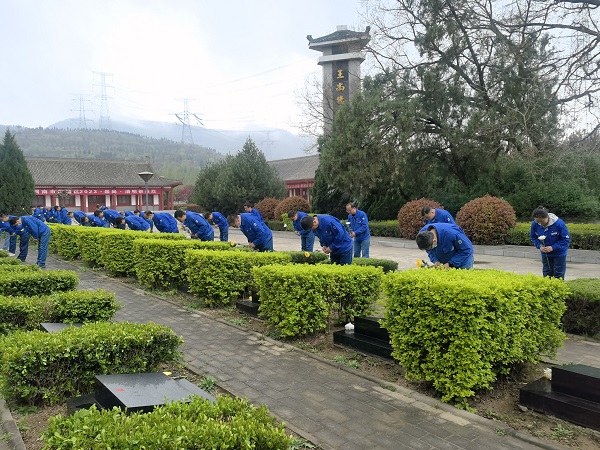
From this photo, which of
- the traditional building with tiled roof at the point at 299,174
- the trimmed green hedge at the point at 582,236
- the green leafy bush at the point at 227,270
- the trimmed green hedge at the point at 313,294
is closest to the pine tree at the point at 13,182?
the traditional building with tiled roof at the point at 299,174

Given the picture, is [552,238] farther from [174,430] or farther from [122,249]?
[122,249]

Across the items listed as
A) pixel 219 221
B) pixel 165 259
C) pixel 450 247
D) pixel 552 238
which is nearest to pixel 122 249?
pixel 165 259

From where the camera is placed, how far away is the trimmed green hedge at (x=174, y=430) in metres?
2.24

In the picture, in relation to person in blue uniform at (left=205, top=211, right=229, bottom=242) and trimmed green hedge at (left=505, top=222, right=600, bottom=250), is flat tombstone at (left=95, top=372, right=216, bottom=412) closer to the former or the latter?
person in blue uniform at (left=205, top=211, right=229, bottom=242)

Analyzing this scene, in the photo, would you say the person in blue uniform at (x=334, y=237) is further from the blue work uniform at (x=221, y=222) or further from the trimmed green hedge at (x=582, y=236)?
the trimmed green hedge at (x=582, y=236)

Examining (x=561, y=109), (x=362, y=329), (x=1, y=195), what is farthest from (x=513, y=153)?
(x=1, y=195)

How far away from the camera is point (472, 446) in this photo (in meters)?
3.16

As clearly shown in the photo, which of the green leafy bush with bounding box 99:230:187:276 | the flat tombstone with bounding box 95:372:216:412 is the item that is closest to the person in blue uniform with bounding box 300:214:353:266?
the green leafy bush with bounding box 99:230:187:276

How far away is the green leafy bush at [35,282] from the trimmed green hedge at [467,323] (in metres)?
4.92

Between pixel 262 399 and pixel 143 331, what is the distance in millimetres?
1230

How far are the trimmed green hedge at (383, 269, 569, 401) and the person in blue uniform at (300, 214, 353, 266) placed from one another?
10.7 ft

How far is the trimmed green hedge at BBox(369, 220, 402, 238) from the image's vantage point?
20.3 meters

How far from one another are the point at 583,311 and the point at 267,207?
24.4 meters

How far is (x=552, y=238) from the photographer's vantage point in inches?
266
